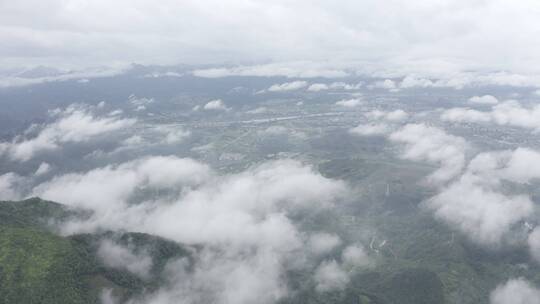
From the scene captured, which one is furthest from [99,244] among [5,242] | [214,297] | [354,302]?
[354,302]

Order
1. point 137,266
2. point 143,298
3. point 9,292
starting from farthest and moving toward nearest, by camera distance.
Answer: point 137,266 → point 143,298 → point 9,292

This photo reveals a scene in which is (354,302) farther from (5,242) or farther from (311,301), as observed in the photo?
(5,242)

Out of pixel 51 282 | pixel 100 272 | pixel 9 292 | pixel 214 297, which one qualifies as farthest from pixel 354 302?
pixel 9 292

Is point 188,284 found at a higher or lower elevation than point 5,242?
lower

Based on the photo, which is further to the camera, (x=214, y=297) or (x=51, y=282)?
(x=214, y=297)

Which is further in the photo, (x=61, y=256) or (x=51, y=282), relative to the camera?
(x=61, y=256)

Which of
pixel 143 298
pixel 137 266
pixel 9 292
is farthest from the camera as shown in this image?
pixel 137 266

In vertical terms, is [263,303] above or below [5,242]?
below

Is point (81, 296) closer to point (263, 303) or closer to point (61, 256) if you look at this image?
point (61, 256)

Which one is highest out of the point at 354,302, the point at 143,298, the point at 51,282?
the point at 51,282
